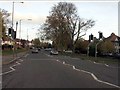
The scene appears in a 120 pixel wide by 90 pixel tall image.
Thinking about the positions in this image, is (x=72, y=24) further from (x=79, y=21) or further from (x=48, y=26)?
(x=48, y=26)

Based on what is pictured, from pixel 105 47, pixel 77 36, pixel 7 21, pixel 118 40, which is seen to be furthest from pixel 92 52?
pixel 118 40

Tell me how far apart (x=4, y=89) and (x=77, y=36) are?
250 ft

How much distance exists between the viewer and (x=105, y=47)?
11712 cm

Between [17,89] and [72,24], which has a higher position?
[72,24]

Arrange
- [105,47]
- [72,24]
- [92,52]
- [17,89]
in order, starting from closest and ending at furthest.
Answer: [17,89] < [92,52] < [72,24] < [105,47]

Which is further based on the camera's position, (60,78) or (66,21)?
(66,21)

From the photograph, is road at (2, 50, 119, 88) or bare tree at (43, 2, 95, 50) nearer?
road at (2, 50, 119, 88)

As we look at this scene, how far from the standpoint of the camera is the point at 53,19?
3479 inches

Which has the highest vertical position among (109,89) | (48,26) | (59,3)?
(59,3)

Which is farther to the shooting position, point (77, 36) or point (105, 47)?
point (105, 47)

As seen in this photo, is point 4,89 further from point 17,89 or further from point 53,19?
point 53,19

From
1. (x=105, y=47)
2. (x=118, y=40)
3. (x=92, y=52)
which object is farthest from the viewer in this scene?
(x=118, y=40)

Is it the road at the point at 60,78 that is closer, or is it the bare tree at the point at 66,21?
the road at the point at 60,78

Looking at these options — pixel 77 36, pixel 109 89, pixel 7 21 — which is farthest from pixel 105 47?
pixel 109 89
